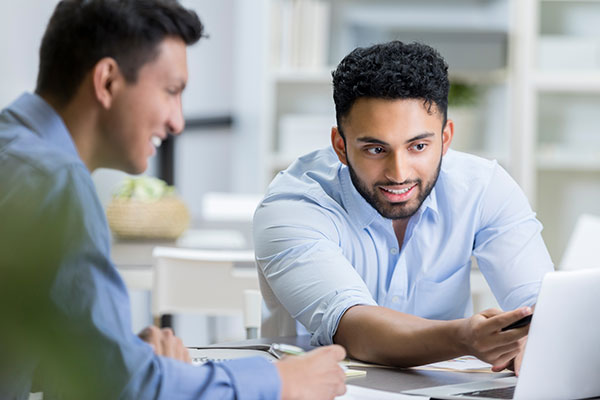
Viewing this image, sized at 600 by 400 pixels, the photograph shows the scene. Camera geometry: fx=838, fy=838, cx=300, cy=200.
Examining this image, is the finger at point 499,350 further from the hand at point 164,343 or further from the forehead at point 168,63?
the forehead at point 168,63

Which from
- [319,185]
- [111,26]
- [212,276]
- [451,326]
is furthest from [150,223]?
[111,26]

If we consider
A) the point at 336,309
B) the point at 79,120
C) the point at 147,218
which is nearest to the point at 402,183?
the point at 336,309

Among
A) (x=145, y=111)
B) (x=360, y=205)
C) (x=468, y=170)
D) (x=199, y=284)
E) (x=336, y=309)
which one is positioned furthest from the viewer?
(x=199, y=284)

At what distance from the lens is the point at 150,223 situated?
2.94 metres

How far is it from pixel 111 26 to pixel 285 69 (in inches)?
124

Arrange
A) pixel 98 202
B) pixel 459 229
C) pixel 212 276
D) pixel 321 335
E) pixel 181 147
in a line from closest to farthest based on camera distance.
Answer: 1. pixel 98 202
2. pixel 321 335
3. pixel 459 229
4. pixel 212 276
5. pixel 181 147

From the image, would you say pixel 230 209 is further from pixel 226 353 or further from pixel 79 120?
pixel 79 120

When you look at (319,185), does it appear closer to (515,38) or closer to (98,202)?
(98,202)

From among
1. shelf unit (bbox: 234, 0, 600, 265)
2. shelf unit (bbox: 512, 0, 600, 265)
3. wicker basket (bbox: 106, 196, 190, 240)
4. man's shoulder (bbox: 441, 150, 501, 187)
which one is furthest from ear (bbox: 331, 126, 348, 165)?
shelf unit (bbox: 512, 0, 600, 265)

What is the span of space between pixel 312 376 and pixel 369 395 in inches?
5.8

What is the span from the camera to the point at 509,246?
1.63 metres

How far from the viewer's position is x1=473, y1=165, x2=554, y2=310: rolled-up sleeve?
1611 mm

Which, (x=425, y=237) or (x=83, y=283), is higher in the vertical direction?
(x=83, y=283)

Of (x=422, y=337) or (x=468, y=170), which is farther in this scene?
(x=468, y=170)
